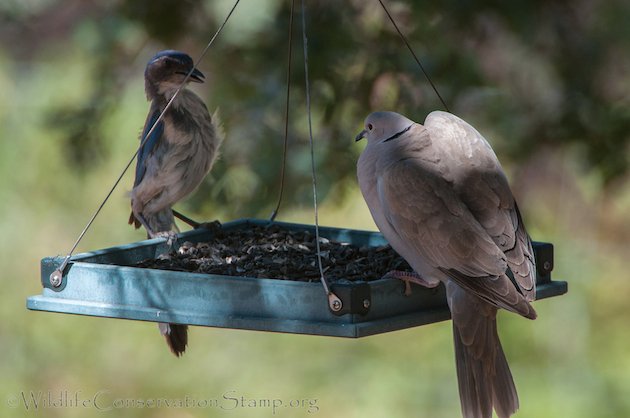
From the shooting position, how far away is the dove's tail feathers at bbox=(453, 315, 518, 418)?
10.4ft

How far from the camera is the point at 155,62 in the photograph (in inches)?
155

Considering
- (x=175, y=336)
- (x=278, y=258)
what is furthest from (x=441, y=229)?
(x=175, y=336)

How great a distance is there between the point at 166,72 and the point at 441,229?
139cm

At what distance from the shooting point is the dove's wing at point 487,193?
10.1 feet

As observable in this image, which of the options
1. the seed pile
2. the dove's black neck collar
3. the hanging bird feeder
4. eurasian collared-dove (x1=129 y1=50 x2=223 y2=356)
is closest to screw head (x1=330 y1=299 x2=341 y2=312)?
the hanging bird feeder

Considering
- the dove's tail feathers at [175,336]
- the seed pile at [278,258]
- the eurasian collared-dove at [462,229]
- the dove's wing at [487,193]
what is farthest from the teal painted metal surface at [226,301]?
the dove's tail feathers at [175,336]

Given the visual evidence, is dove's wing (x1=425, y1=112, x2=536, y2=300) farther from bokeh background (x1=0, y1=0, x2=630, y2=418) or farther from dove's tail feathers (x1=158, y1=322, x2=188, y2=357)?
bokeh background (x1=0, y1=0, x2=630, y2=418)

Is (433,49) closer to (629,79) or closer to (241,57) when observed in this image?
(241,57)

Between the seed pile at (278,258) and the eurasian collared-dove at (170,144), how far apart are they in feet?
0.83

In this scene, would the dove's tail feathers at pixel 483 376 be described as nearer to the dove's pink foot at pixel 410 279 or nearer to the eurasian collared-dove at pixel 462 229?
the eurasian collared-dove at pixel 462 229

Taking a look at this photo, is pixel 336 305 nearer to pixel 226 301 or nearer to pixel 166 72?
pixel 226 301

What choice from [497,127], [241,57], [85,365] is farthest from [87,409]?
[497,127]

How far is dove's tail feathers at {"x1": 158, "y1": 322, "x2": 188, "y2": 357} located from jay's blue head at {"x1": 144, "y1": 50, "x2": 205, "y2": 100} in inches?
34.1

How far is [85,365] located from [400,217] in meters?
3.39
